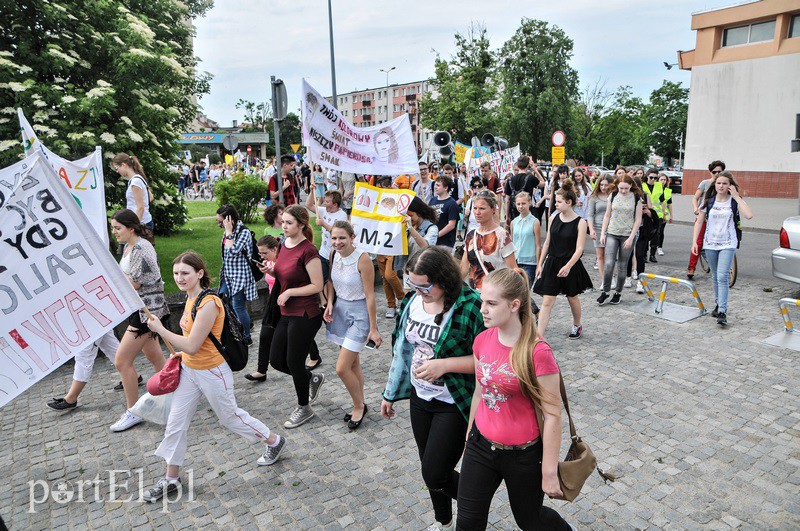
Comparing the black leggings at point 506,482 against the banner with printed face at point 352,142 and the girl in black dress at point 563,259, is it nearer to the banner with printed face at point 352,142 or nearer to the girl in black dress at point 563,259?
the girl in black dress at point 563,259

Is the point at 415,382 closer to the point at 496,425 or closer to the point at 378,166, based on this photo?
the point at 496,425

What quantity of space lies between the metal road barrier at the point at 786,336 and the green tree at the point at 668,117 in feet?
204

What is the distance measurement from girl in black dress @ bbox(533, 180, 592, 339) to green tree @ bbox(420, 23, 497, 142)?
1306 inches

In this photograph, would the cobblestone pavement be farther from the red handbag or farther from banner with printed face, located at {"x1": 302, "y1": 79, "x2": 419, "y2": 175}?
banner with printed face, located at {"x1": 302, "y1": 79, "x2": 419, "y2": 175}

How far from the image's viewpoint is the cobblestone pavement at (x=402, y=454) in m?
3.77

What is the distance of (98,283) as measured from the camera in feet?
10.7

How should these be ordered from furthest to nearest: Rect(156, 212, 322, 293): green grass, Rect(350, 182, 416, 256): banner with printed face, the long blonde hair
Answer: Rect(156, 212, 322, 293): green grass, Rect(350, 182, 416, 256): banner with printed face, the long blonde hair

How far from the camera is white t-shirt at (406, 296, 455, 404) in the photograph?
3.25 m

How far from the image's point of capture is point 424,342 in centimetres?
333

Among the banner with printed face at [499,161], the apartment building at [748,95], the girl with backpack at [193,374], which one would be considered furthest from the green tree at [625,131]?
the girl with backpack at [193,374]

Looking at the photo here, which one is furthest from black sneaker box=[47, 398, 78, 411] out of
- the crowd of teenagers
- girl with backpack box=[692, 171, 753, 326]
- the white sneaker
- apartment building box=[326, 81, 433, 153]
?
apartment building box=[326, 81, 433, 153]

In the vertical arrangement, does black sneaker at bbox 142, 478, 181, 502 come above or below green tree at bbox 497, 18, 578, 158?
below

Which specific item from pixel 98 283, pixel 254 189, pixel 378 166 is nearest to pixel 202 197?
pixel 254 189

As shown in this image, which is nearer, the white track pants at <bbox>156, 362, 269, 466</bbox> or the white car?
the white track pants at <bbox>156, 362, 269, 466</bbox>
